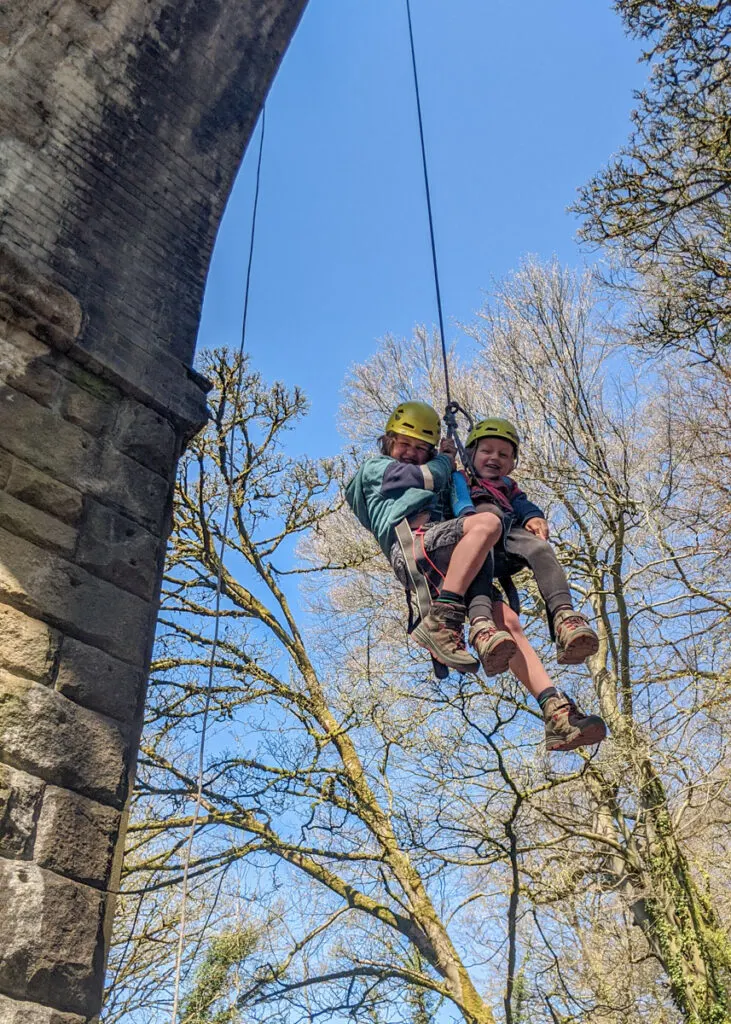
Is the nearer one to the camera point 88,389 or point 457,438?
point 88,389

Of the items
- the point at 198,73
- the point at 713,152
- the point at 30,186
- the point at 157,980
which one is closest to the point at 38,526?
the point at 30,186

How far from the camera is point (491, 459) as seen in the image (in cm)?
471

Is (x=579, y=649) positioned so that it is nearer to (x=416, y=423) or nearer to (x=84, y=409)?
(x=416, y=423)

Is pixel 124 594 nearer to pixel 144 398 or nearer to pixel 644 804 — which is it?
pixel 144 398

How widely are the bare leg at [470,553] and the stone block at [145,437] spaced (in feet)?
4.26

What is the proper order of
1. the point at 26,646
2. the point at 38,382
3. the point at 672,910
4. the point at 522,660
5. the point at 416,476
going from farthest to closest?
the point at 672,910 < the point at 416,476 < the point at 522,660 < the point at 38,382 < the point at 26,646

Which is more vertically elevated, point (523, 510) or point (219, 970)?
point (523, 510)

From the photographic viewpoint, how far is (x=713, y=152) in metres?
6.55

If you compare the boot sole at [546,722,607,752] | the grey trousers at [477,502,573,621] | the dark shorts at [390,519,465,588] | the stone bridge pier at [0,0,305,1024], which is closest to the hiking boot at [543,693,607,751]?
the boot sole at [546,722,607,752]

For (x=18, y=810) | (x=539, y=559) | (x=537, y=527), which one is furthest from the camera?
(x=537, y=527)

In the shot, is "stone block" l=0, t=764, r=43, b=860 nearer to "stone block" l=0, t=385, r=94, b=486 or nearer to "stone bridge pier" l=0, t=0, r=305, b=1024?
"stone bridge pier" l=0, t=0, r=305, b=1024

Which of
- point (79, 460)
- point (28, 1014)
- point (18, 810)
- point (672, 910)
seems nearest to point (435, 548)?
point (79, 460)

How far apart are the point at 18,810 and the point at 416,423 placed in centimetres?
255

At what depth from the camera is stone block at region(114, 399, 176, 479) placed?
13.2ft
